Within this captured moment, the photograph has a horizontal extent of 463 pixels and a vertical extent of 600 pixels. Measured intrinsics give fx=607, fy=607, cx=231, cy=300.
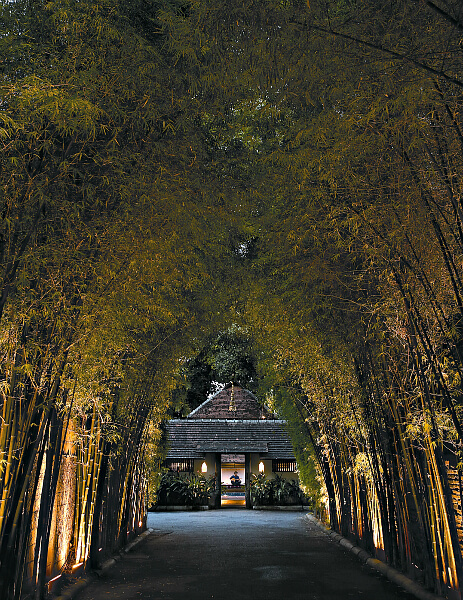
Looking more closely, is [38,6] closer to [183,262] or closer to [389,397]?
[183,262]

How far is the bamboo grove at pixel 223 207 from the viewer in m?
3.05

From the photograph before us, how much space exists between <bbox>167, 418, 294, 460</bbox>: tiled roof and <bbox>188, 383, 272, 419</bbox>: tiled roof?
277 millimetres

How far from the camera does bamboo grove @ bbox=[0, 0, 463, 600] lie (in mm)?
3051

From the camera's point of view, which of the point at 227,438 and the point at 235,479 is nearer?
the point at 227,438

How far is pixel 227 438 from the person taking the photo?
19.3 meters

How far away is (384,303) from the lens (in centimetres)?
430

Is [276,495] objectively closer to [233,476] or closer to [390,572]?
[233,476]

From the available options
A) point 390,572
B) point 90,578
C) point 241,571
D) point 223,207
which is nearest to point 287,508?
point 241,571

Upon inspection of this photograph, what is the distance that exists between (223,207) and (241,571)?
395 cm

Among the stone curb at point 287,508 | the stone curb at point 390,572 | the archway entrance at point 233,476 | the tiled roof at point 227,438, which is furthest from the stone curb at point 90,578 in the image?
the archway entrance at point 233,476

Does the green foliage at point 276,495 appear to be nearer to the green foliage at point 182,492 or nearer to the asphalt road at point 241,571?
the green foliage at point 182,492

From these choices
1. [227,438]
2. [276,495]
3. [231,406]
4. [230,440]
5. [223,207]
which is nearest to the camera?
[223,207]

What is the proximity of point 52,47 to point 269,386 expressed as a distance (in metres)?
7.94

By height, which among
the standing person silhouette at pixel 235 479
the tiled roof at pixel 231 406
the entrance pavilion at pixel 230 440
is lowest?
the standing person silhouette at pixel 235 479
